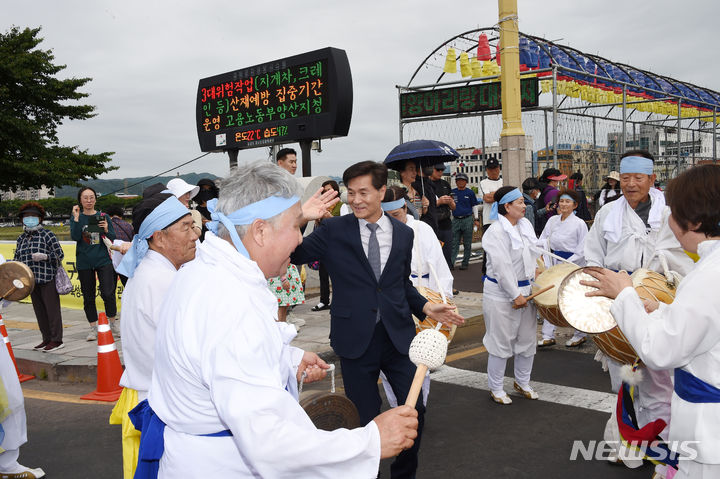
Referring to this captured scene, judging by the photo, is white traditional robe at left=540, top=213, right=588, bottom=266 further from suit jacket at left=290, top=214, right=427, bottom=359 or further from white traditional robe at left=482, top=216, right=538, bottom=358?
suit jacket at left=290, top=214, right=427, bottom=359

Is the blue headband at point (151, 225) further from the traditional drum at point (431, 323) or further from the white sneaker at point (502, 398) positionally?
the white sneaker at point (502, 398)

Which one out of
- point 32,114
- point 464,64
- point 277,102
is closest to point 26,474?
point 277,102

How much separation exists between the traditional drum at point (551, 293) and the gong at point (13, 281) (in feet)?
14.9

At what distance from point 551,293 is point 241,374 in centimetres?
421

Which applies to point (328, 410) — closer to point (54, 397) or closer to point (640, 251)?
point (640, 251)

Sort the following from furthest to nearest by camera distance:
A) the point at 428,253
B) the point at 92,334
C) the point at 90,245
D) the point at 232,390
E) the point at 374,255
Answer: the point at 92,334 → the point at 90,245 → the point at 428,253 → the point at 374,255 → the point at 232,390

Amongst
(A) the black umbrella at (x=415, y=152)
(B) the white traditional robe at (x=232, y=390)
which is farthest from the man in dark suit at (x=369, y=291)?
(A) the black umbrella at (x=415, y=152)

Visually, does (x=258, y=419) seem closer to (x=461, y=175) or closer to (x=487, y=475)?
(x=487, y=475)

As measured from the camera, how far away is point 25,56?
26.9m

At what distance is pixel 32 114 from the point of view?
93.6 ft

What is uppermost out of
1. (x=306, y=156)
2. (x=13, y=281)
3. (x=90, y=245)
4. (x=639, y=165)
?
(x=306, y=156)

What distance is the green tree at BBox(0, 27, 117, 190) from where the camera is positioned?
1049 inches

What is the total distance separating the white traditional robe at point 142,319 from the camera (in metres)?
2.94

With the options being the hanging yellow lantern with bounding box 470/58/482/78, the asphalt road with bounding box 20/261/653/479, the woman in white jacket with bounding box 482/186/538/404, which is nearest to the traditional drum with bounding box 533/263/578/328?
the woman in white jacket with bounding box 482/186/538/404
